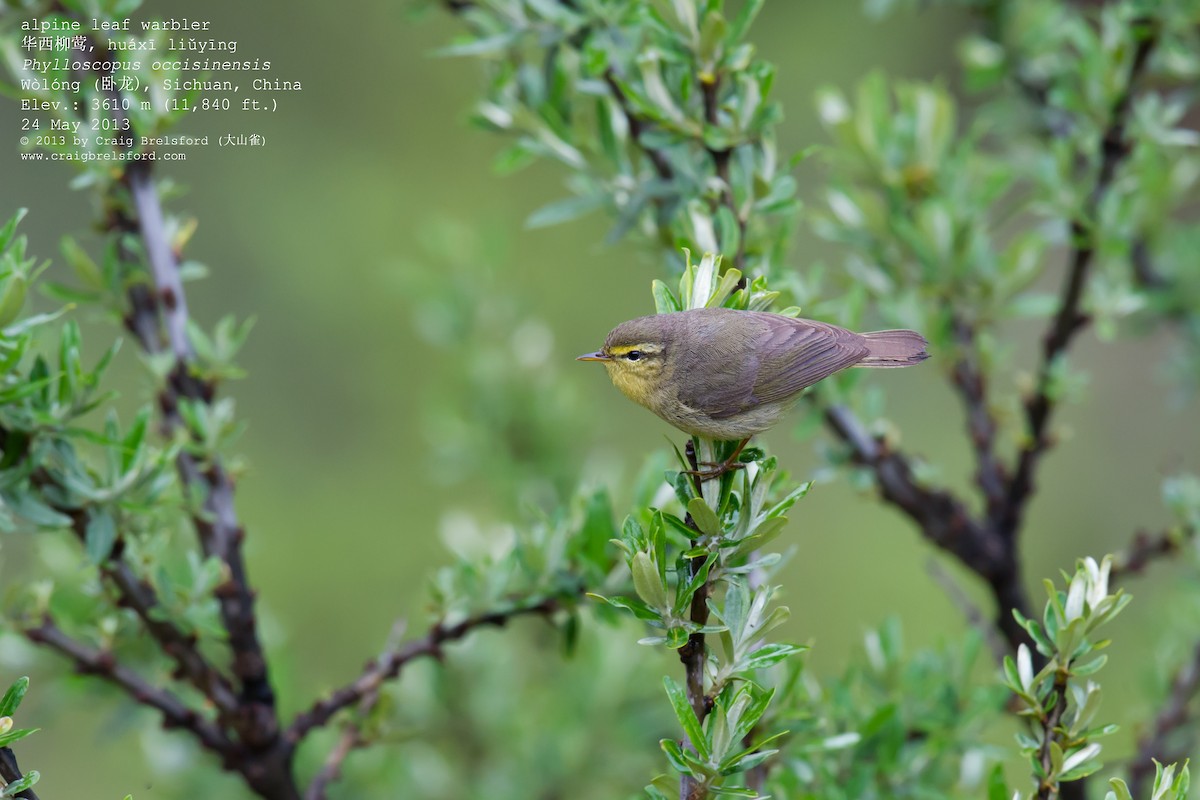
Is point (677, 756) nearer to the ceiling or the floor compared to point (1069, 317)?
nearer to the floor

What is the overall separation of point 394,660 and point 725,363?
64cm

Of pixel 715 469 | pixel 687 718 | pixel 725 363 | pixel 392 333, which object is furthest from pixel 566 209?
pixel 392 333

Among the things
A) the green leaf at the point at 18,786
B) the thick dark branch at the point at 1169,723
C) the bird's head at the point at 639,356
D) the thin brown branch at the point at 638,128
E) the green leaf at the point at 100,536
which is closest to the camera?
the green leaf at the point at 18,786

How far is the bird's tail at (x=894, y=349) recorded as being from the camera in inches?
61.1

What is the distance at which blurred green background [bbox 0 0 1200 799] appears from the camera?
151 inches

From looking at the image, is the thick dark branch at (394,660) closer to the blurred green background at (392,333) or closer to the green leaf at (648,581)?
the green leaf at (648,581)

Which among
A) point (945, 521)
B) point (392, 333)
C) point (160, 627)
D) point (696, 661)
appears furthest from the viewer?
point (392, 333)

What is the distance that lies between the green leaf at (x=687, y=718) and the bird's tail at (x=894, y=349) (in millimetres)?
680

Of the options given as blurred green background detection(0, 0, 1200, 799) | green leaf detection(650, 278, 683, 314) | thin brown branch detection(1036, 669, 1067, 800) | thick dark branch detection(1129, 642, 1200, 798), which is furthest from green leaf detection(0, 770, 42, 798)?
blurred green background detection(0, 0, 1200, 799)

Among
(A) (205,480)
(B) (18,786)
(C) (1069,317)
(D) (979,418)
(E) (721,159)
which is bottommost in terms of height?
(B) (18,786)

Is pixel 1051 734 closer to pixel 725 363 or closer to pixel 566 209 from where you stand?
pixel 725 363

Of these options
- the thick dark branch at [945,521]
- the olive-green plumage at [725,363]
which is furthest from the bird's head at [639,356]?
the thick dark branch at [945,521]

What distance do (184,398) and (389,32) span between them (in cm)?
358

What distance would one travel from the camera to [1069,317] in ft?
6.67
